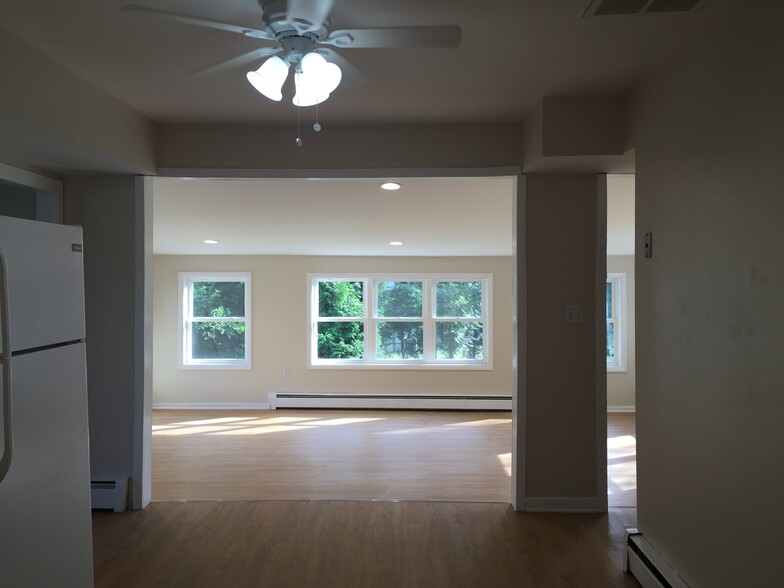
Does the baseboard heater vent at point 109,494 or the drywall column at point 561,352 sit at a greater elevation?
the drywall column at point 561,352

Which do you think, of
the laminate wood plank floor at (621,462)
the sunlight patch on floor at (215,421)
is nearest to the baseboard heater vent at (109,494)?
the laminate wood plank floor at (621,462)

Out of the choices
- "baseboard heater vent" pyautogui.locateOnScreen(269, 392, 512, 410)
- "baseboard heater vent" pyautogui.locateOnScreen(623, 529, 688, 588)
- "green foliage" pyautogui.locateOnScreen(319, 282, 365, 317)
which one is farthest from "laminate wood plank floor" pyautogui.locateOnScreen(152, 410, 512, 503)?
"green foliage" pyautogui.locateOnScreen(319, 282, 365, 317)

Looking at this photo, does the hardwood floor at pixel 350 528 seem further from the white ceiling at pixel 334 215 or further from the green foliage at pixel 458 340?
the green foliage at pixel 458 340

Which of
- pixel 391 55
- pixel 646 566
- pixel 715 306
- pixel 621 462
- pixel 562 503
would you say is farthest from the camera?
pixel 621 462

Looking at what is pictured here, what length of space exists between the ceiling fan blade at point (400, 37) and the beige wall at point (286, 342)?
585 cm

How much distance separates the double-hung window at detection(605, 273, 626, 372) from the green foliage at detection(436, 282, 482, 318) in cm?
179

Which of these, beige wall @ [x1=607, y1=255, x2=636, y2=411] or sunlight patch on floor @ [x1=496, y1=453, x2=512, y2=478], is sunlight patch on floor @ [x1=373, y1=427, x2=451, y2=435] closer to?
sunlight patch on floor @ [x1=496, y1=453, x2=512, y2=478]

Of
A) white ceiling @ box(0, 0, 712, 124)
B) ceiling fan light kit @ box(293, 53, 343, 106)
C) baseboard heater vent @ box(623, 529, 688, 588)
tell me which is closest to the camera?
ceiling fan light kit @ box(293, 53, 343, 106)

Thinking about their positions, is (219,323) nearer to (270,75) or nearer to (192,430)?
(192,430)

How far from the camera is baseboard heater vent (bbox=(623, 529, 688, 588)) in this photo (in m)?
2.05

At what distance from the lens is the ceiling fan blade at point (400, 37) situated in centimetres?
150

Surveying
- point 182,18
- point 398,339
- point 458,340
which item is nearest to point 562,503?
point 182,18

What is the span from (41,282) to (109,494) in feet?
6.23

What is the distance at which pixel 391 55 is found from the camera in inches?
→ 82.8
